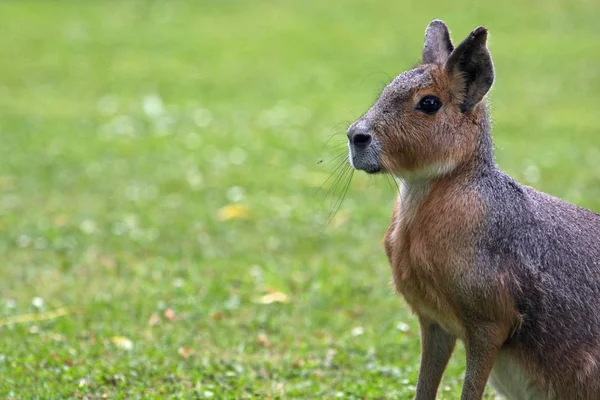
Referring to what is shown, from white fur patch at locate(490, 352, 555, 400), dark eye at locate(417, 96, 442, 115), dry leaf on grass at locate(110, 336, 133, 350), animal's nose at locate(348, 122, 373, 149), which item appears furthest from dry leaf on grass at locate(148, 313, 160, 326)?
dark eye at locate(417, 96, 442, 115)

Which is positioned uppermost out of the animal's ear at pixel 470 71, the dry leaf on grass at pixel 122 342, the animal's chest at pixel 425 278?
the animal's ear at pixel 470 71

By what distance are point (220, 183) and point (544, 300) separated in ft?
22.0

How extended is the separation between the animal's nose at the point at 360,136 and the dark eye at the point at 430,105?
0.26m

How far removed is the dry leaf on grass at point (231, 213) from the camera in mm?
9594

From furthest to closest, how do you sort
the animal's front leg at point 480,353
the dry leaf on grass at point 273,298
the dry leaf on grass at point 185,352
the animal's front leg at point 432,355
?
the dry leaf on grass at point 273,298
the dry leaf on grass at point 185,352
the animal's front leg at point 432,355
the animal's front leg at point 480,353

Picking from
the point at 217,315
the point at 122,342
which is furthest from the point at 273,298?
the point at 122,342

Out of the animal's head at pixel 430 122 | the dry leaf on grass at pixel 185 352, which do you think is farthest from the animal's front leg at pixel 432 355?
the dry leaf on grass at pixel 185 352

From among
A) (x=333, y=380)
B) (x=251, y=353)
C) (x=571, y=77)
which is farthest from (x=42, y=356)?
(x=571, y=77)

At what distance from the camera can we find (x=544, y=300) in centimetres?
439

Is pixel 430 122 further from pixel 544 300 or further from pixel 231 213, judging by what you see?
pixel 231 213

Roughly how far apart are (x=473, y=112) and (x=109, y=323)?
3.44 m

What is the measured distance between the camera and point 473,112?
4.43 metres

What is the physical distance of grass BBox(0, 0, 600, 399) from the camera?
249 inches

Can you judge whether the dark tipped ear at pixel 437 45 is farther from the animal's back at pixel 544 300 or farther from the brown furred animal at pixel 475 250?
the animal's back at pixel 544 300
